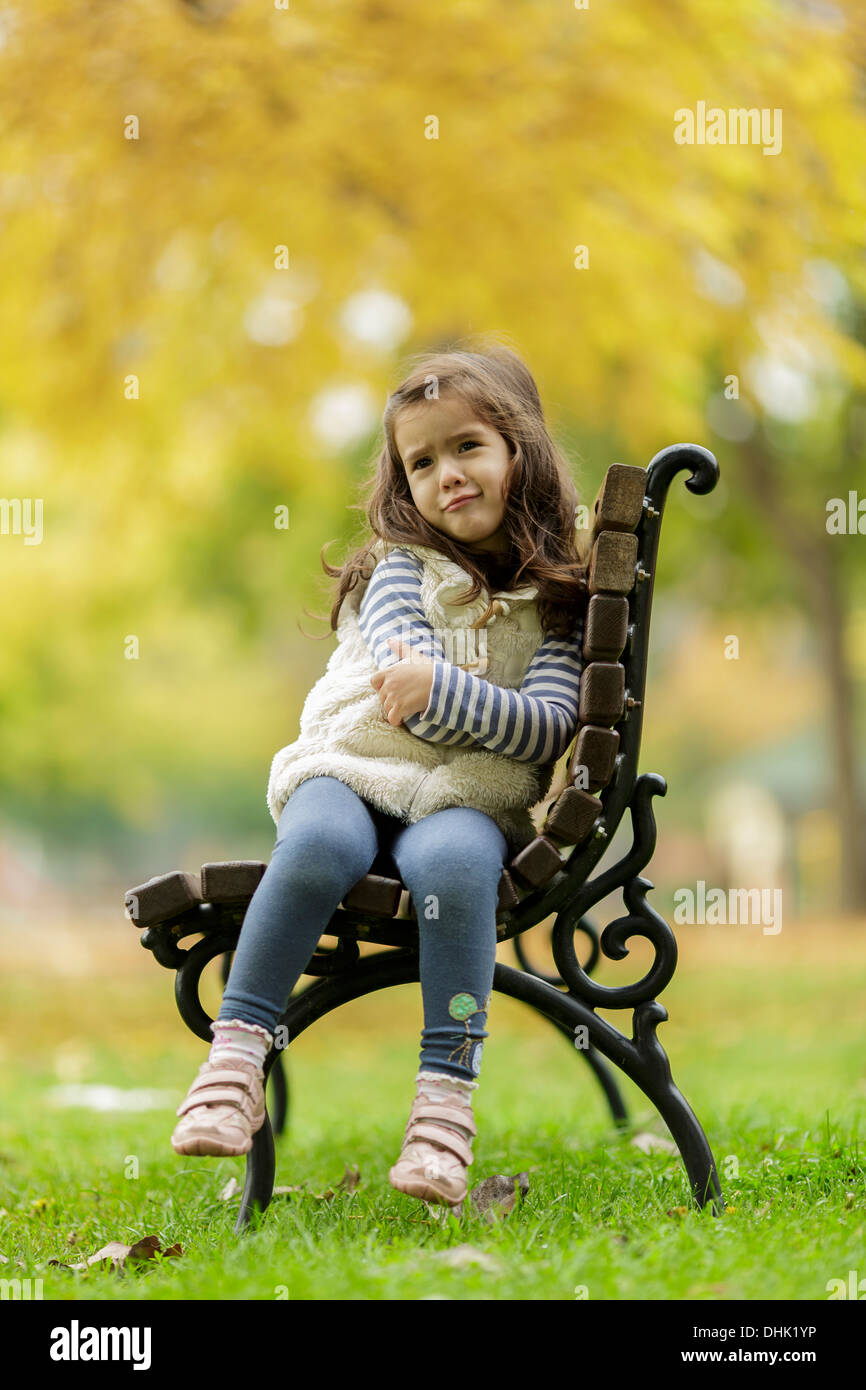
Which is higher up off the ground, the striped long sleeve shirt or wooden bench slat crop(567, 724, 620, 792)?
the striped long sleeve shirt

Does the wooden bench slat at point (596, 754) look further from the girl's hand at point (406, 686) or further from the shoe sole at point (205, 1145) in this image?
the shoe sole at point (205, 1145)

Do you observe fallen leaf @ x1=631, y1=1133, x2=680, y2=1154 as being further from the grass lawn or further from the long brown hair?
the long brown hair

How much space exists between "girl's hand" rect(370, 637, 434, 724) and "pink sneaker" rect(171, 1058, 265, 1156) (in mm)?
685

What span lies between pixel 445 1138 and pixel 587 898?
561 millimetres

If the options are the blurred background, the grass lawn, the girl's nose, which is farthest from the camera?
the blurred background

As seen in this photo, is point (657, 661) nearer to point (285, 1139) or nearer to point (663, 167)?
point (663, 167)

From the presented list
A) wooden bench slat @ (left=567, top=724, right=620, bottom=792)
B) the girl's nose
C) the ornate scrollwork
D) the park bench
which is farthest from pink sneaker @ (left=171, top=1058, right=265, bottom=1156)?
the girl's nose

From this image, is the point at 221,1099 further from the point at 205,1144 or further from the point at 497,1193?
the point at 497,1193

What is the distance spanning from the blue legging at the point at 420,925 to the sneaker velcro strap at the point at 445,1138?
0.10m

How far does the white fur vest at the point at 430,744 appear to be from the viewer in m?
2.46

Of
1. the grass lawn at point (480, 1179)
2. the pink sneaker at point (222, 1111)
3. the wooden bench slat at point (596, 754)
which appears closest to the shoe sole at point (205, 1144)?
the pink sneaker at point (222, 1111)

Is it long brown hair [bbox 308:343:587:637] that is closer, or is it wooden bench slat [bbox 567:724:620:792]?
wooden bench slat [bbox 567:724:620:792]

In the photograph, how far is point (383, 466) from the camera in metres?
2.81

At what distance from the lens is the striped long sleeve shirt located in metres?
2.39
